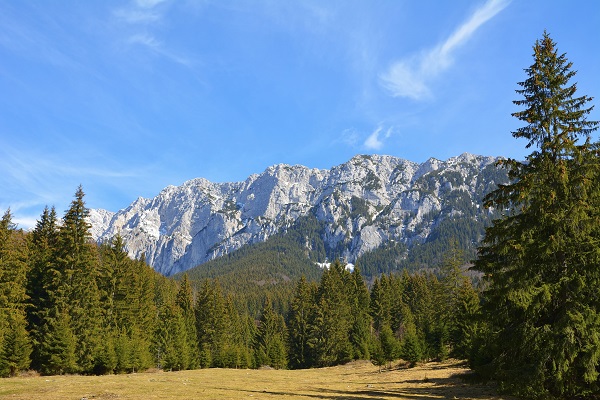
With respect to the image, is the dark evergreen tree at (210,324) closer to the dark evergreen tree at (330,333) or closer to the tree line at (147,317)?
the tree line at (147,317)

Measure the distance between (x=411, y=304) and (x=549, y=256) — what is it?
90.9 meters

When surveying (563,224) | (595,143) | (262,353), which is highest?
(595,143)

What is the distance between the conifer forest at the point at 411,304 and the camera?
16.3 meters

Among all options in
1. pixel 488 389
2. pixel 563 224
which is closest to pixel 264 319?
pixel 488 389

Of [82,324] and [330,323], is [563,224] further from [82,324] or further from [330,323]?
[330,323]

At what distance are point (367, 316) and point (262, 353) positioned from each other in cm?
2679

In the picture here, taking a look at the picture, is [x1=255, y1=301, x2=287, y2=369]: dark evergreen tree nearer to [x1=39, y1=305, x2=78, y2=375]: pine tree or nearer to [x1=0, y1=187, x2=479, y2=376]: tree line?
[x1=0, y1=187, x2=479, y2=376]: tree line

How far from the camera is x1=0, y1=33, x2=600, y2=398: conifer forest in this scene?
53.4 ft

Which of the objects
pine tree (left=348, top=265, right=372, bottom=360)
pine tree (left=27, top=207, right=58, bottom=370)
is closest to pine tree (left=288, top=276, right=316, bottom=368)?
pine tree (left=348, top=265, right=372, bottom=360)

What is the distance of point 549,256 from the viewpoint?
17.2 m

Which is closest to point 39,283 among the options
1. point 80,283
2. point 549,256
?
point 80,283

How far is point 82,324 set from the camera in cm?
4253

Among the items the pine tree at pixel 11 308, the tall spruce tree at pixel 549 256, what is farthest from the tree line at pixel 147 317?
the tall spruce tree at pixel 549 256

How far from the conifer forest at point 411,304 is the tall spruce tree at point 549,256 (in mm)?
57
